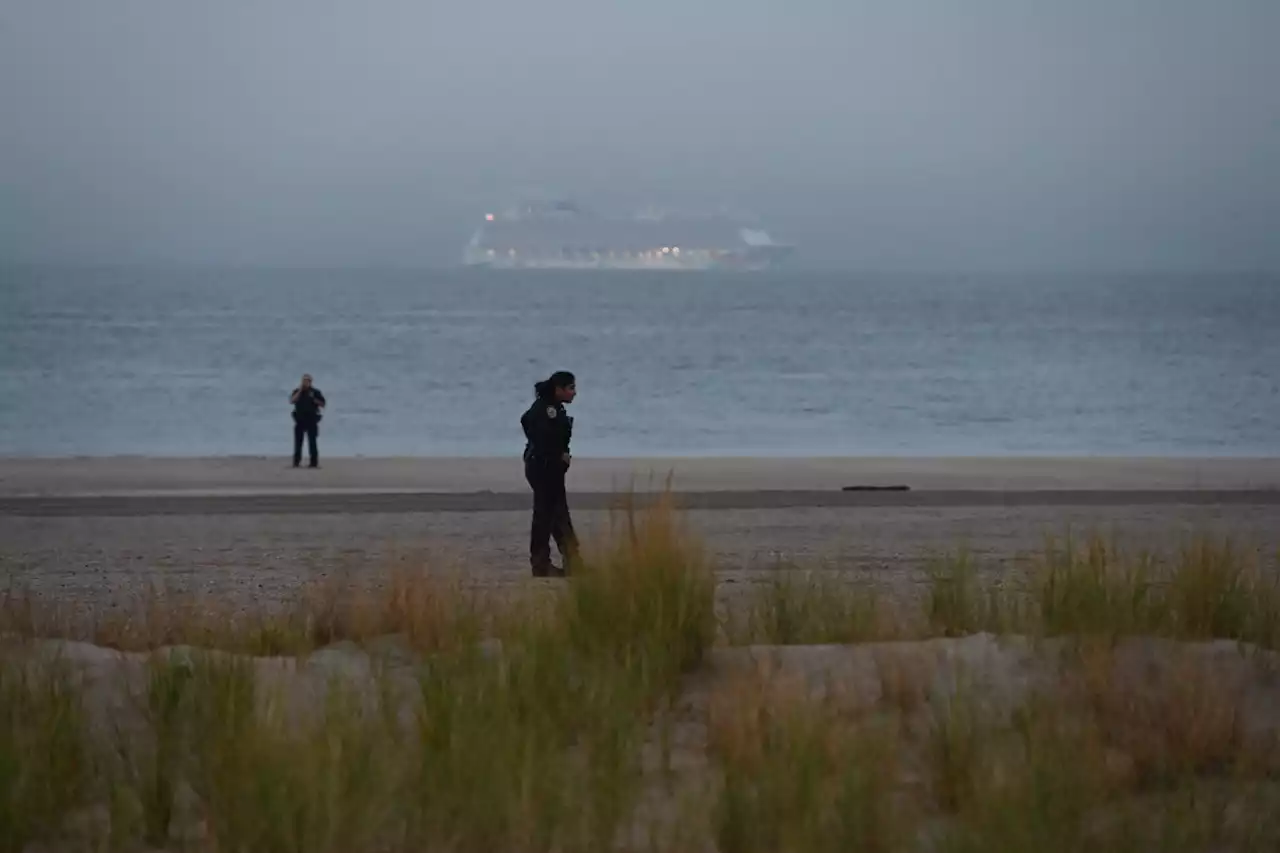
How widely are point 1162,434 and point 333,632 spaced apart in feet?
113

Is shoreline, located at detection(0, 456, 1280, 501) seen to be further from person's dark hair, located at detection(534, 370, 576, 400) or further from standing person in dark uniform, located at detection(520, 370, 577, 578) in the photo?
person's dark hair, located at detection(534, 370, 576, 400)

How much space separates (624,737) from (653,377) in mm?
52561

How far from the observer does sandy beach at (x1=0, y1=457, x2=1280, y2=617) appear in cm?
1325

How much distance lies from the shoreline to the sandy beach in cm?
6

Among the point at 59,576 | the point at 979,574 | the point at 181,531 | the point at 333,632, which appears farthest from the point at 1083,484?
the point at 333,632

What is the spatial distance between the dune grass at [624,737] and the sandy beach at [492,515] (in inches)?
105

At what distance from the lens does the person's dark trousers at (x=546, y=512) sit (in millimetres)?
11414

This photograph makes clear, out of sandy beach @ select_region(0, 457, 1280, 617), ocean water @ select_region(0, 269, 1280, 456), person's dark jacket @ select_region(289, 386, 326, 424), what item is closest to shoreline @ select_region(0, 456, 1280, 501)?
sandy beach @ select_region(0, 457, 1280, 617)

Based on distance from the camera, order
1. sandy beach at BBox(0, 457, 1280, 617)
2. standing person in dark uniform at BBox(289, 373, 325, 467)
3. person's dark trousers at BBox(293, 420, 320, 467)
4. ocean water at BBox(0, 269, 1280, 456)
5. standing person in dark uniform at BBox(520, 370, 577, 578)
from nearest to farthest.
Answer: standing person in dark uniform at BBox(520, 370, 577, 578), sandy beach at BBox(0, 457, 1280, 617), standing person in dark uniform at BBox(289, 373, 325, 467), person's dark trousers at BBox(293, 420, 320, 467), ocean water at BBox(0, 269, 1280, 456)

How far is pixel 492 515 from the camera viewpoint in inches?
696

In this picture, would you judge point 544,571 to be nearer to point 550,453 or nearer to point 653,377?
point 550,453

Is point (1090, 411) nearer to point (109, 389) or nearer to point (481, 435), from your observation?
point (481, 435)

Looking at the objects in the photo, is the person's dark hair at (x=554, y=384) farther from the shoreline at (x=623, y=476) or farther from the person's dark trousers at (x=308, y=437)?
the person's dark trousers at (x=308, y=437)

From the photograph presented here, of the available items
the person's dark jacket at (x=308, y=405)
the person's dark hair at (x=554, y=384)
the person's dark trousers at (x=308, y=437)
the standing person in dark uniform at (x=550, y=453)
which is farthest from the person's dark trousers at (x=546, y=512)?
the person's dark trousers at (x=308, y=437)
